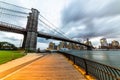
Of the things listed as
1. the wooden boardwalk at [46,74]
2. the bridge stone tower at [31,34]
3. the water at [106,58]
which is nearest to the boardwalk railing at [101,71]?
the wooden boardwalk at [46,74]

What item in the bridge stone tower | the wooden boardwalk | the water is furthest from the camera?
the bridge stone tower

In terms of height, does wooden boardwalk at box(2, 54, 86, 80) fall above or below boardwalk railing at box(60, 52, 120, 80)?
below

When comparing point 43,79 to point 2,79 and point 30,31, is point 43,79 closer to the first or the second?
point 2,79

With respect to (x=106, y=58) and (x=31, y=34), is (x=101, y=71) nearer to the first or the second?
(x=31, y=34)

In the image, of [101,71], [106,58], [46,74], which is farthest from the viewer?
[106,58]

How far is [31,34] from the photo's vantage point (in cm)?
4494

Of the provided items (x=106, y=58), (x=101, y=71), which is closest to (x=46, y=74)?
(x=101, y=71)

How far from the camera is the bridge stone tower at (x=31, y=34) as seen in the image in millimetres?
43250

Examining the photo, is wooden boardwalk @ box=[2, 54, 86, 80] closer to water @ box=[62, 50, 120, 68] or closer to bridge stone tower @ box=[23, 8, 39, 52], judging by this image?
water @ box=[62, 50, 120, 68]

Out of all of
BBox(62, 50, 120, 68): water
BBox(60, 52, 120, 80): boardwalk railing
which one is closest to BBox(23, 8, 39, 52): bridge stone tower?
BBox(62, 50, 120, 68): water

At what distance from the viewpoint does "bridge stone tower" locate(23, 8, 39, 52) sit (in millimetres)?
43250

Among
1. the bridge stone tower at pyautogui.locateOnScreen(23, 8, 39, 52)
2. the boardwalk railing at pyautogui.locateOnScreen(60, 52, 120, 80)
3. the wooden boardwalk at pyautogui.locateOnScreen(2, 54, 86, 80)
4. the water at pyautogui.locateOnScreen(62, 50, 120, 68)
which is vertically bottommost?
the water at pyautogui.locateOnScreen(62, 50, 120, 68)

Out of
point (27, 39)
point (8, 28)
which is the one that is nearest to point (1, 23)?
point (8, 28)

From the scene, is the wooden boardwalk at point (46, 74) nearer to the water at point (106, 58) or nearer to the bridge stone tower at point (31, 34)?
the water at point (106, 58)
